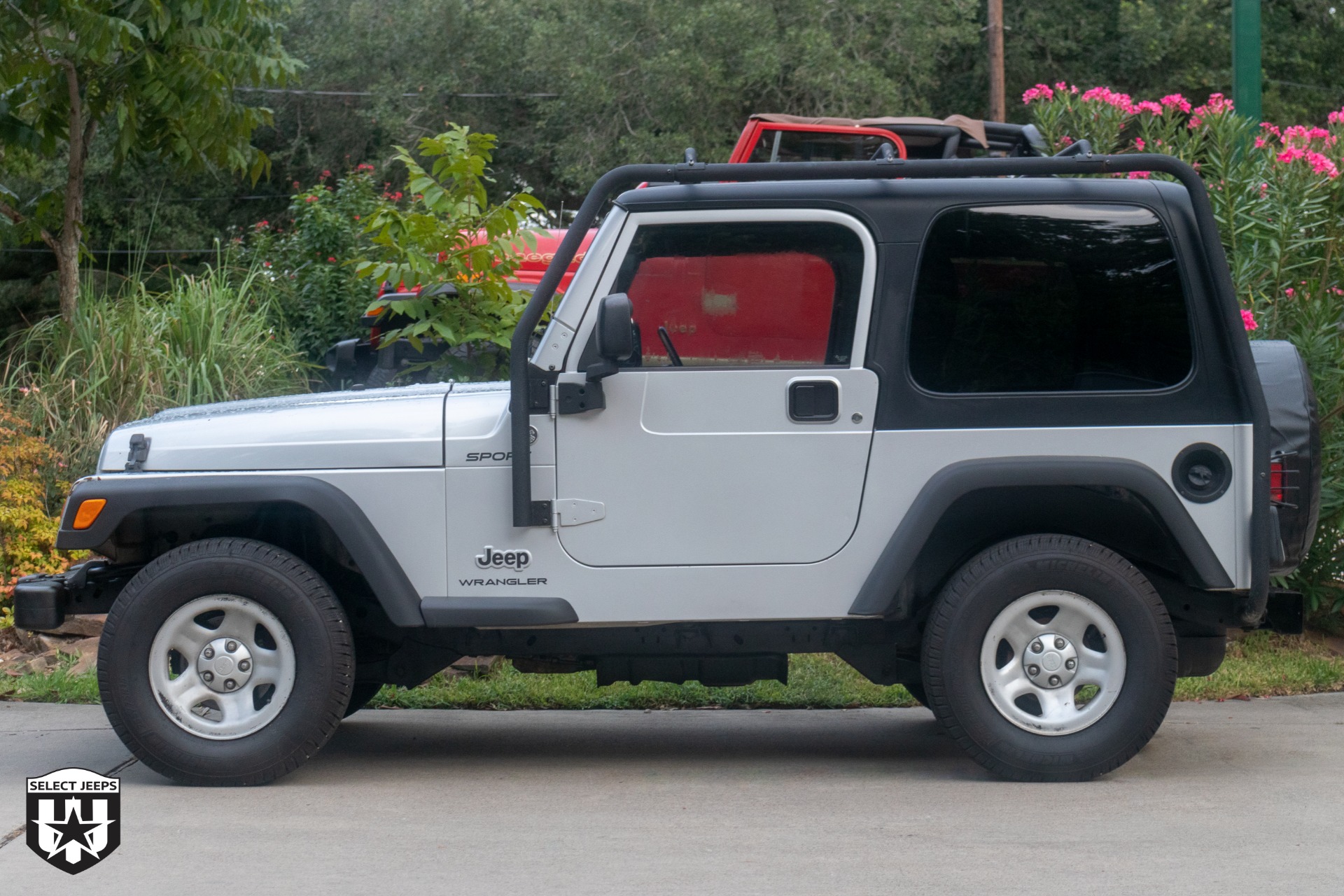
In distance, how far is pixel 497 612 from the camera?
Result: 4922 millimetres

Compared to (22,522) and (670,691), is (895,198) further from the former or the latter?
(22,522)

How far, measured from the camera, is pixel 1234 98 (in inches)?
360

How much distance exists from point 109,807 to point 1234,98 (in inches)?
311

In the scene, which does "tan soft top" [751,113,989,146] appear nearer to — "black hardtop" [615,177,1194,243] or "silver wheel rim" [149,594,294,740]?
"black hardtop" [615,177,1194,243]

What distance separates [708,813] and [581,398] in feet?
4.81

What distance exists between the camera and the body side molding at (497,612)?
4914 mm

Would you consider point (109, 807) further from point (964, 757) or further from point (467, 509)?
point (964, 757)

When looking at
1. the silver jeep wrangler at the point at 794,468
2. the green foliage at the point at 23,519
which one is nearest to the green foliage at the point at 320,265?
the green foliage at the point at 23,519

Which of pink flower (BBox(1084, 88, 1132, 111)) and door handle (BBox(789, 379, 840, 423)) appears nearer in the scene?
door handle (BBox(789, 379, 840, 423))

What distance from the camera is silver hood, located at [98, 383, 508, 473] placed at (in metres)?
4.96

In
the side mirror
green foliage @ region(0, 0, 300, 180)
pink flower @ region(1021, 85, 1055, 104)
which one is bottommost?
the side mirror

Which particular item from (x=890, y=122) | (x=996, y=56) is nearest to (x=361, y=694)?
(x=890, y=122)

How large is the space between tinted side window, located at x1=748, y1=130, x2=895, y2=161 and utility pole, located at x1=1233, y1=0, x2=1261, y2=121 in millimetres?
3372

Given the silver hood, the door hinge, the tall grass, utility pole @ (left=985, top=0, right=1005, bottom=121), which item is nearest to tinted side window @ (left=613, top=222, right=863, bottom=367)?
the door hinge
